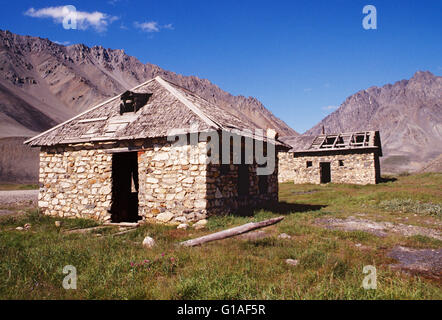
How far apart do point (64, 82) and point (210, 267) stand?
130581 mm

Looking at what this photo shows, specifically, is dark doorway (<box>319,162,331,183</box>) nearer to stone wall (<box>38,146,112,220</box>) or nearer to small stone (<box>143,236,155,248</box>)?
stone wall (<box>38,146,112,220</box>)

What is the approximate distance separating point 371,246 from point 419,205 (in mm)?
7467

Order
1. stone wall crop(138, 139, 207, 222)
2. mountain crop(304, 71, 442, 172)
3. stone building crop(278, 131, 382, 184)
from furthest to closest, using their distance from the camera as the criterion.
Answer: mountain crop(304, 71, 442, 172) → stone building crop(278, 131, 382, 184) → stone wall crop(138, 139, 207, 222)

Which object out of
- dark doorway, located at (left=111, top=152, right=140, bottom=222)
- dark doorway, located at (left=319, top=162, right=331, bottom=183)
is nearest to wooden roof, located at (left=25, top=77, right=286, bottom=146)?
dark doorway, located at (left=111, top=152, right=140, bottom=222)

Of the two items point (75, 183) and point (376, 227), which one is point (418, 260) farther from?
point (75, 183)

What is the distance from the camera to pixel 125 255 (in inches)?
208

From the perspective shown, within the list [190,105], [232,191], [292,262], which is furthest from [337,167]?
[292,262]

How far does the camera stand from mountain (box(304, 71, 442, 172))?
101994mm

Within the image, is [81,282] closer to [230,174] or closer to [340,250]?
[340,250]

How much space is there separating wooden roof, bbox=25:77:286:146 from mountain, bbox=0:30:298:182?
36.5 metres

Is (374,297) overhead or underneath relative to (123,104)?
underneath

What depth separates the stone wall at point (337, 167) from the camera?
24.9 m

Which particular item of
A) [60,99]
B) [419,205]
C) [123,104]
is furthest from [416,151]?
[60,99]

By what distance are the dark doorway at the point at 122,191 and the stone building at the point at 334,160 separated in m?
17.8
